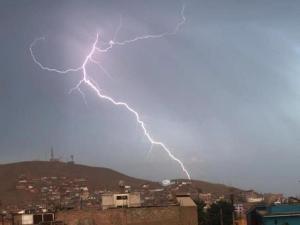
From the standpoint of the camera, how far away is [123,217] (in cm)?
3769

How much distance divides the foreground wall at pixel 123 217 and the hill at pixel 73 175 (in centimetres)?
6003

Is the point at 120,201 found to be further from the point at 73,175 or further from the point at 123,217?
the point at 73,175

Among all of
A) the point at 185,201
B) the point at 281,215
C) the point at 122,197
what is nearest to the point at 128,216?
the point at 185,201

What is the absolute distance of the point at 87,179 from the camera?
4732 inches

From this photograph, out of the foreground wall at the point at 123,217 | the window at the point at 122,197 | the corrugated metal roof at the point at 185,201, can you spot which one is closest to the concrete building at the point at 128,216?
the foreground wall at the point at 123,217

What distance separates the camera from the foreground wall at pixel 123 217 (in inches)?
1483

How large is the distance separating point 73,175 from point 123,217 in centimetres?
8736

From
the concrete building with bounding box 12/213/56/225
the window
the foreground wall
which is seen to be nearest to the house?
the concrete building with bounding box 12/213/56/225

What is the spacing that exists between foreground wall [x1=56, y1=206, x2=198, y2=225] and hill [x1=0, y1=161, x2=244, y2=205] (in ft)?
197

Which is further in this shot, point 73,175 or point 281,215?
point 73,175

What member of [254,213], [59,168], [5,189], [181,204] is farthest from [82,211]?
[59,168]

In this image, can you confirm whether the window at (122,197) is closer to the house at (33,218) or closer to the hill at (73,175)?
the house at (33,218)

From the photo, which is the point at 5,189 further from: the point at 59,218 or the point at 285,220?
the point at 285,220

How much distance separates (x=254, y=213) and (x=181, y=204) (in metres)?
5.16
